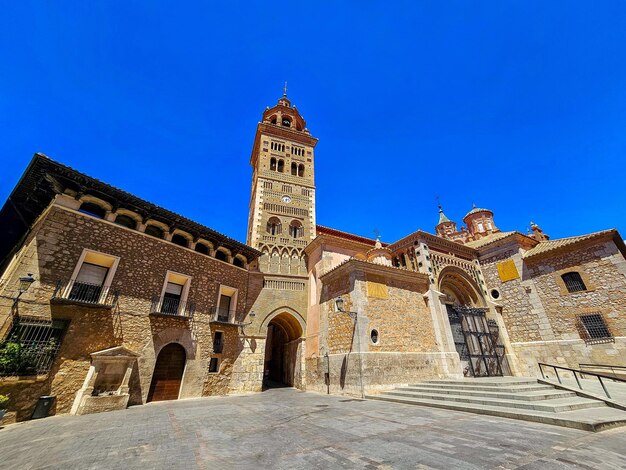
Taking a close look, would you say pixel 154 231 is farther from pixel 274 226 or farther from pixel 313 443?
pixel 313 443

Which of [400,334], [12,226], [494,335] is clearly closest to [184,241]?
[12,226]

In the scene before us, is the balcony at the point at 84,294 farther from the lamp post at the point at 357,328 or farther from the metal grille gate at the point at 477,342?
the metal grille gate at the point at 477,342

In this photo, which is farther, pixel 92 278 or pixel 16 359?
pixel 92 278

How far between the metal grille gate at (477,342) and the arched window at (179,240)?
50.7 feet

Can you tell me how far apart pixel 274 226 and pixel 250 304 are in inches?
255

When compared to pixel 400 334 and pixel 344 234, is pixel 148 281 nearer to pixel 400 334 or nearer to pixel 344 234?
pixel 400 334

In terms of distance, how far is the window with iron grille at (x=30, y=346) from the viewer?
7.92m

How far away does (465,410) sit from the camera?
24.5ft

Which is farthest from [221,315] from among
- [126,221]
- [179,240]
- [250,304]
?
[126,221]

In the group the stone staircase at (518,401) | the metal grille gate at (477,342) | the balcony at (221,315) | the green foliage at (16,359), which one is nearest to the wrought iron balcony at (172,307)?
the balcony at (221,315)

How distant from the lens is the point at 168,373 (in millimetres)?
11898

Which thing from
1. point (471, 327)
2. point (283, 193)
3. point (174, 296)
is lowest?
point (471, 327)

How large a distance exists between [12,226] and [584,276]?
98.0 ft

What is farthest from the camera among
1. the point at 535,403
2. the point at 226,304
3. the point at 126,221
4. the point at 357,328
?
the point at 226,304
